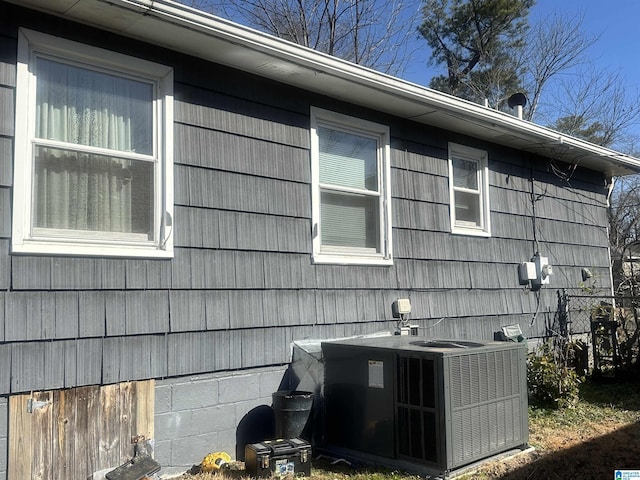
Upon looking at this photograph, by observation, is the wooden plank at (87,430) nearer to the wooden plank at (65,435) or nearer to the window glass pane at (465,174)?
the wooden plank at (65,435)

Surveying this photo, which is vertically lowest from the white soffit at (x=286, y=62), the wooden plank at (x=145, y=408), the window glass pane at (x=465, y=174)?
the wooden plank at (x=145, y=408)

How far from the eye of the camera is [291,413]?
16.0 ft

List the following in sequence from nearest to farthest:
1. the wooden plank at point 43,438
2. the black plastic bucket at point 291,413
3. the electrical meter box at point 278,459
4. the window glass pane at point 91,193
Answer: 1. the wooden plank at point 43,438
2. the window glass pane at point 91,193
3. the electrical meter box at point 278,459
4. the black plastic bucket at point 291,413

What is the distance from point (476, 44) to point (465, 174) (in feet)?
42.7

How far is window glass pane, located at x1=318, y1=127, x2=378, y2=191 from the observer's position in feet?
19.4

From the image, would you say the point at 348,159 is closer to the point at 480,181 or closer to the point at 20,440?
the point at 480,181

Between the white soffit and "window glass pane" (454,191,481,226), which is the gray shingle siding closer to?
the white soffit

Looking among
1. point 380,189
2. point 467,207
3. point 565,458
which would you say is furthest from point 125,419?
point 467,207

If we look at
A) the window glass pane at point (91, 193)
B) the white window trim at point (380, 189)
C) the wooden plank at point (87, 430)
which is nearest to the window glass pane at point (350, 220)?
the white window trim at point (380, 189)

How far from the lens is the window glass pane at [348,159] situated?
19.4 feet

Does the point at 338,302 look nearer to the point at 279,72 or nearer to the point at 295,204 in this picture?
the point at 295,204

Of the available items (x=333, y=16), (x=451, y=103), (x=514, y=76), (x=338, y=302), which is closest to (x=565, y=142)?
(x=451, y=103)

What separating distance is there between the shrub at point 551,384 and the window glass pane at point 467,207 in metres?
1.80

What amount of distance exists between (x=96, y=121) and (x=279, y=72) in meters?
1.65
